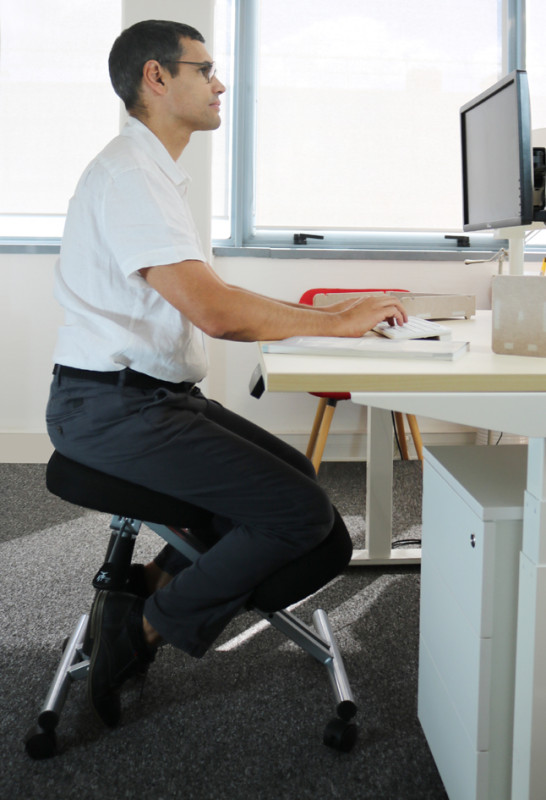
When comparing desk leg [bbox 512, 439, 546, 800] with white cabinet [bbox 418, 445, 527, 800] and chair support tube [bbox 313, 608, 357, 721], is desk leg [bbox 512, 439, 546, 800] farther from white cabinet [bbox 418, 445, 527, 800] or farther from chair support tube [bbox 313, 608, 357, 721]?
chair support tube [bbox 313, 608, 357, 721]

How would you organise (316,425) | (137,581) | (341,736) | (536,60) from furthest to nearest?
(536,60)
(316,425)
(137,581)
(341,736)

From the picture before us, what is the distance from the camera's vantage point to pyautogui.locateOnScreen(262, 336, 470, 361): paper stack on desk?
3.54ft

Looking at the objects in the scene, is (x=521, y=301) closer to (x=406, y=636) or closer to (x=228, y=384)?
(x=406, y=636)

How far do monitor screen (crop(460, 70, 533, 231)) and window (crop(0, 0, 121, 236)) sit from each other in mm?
1897

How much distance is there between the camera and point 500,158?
169 centimetres

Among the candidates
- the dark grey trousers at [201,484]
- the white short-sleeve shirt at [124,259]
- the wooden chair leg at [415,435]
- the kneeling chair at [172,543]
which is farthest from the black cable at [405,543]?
the white short-sleeve shirt at [124,259]

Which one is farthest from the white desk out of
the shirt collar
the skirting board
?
the skirting board

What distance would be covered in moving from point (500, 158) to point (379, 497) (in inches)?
40.4

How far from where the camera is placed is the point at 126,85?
4.84 feet

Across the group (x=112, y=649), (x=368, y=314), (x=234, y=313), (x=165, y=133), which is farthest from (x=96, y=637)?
(x=165, y=133)

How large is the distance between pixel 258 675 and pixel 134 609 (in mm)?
389

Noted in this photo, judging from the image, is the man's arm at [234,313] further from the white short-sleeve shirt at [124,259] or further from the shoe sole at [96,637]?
the shoe sole at [96,637]

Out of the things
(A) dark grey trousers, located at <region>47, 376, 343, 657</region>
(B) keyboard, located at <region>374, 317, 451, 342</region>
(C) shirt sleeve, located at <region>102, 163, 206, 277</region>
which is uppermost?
(C) shirt sleeve, located at <region>102, 163, 206, 277</region>

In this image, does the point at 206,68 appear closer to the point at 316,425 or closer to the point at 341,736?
the point at 341,736
